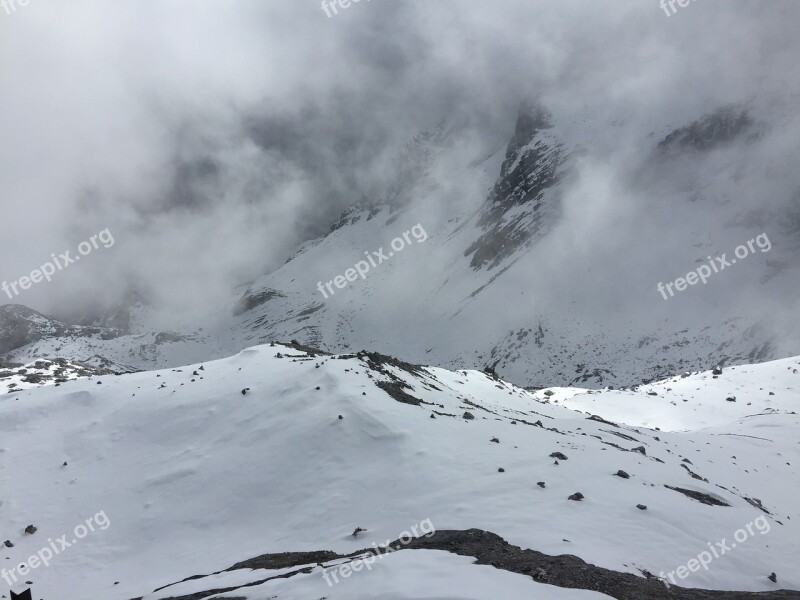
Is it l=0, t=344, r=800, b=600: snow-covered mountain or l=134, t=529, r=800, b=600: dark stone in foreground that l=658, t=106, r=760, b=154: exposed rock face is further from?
l=134, t=529, r=800, b=600: dark stone in foreground

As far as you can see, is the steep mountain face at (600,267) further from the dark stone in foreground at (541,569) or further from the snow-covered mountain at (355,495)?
the dark stone in foreground at (541,569)

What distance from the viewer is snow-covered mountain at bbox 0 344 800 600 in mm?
9367

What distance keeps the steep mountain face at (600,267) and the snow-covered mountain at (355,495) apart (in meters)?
39.7

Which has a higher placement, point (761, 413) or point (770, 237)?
point (770, 237)

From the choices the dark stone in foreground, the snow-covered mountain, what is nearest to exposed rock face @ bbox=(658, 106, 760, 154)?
the snow-covered mountain

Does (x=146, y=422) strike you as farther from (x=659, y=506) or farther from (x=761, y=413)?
(x=761, y=413)

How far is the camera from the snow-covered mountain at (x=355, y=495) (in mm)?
9367

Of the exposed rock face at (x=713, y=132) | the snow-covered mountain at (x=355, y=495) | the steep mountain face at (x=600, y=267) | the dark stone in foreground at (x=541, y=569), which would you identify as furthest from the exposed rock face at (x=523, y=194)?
the dark stone in foreground at (x=541, y=569)

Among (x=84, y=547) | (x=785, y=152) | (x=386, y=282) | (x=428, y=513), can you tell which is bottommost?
(x=428, y=513)

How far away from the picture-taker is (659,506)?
487 inches

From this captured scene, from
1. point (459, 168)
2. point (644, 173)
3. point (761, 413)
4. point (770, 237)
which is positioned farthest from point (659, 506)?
point (459, 168)

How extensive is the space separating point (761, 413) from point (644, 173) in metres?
73.0

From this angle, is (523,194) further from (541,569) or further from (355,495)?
(541,569)

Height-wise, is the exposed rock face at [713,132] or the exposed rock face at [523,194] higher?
the exposed rock face at [523,194]
